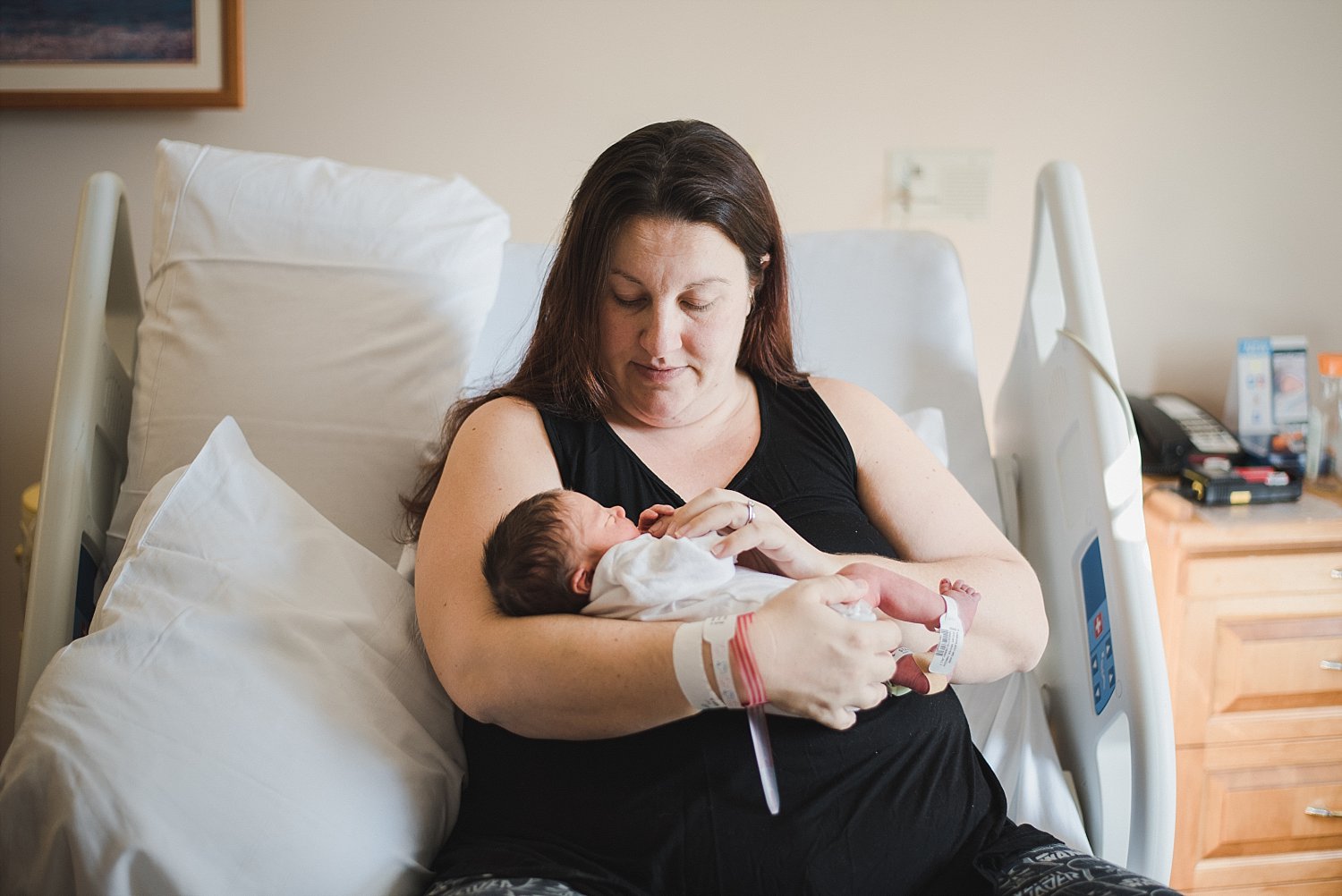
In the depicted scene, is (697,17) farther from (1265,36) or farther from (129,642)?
(129,642)

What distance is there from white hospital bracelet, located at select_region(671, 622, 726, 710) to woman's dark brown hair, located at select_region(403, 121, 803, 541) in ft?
1.45

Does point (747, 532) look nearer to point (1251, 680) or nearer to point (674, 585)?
point (674, 585)

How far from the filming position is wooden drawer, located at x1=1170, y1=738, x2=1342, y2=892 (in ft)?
6.31

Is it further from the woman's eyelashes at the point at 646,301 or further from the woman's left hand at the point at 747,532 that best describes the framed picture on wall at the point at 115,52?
the woman's left hand at the point at 747,532

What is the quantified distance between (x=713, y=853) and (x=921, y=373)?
101 centimetres

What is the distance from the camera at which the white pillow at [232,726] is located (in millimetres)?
1032

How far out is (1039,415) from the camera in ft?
5.85

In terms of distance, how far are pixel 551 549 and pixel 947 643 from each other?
17.4 inches

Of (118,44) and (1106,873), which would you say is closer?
(1106,873)

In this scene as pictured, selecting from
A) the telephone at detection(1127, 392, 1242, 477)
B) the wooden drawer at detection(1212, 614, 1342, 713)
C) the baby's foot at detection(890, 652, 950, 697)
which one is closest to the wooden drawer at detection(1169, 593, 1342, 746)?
the wooden drawer at detection(1212, 614, 1342, 713)

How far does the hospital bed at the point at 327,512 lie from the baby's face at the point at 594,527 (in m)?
0.33

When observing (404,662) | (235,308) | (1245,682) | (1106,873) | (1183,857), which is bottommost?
(1183,857)

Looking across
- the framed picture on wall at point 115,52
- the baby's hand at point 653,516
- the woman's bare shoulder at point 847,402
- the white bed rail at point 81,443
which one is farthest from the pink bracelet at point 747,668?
the framed picture on wall at point 115,52

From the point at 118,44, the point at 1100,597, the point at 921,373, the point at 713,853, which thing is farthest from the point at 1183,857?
the point at 118,44
